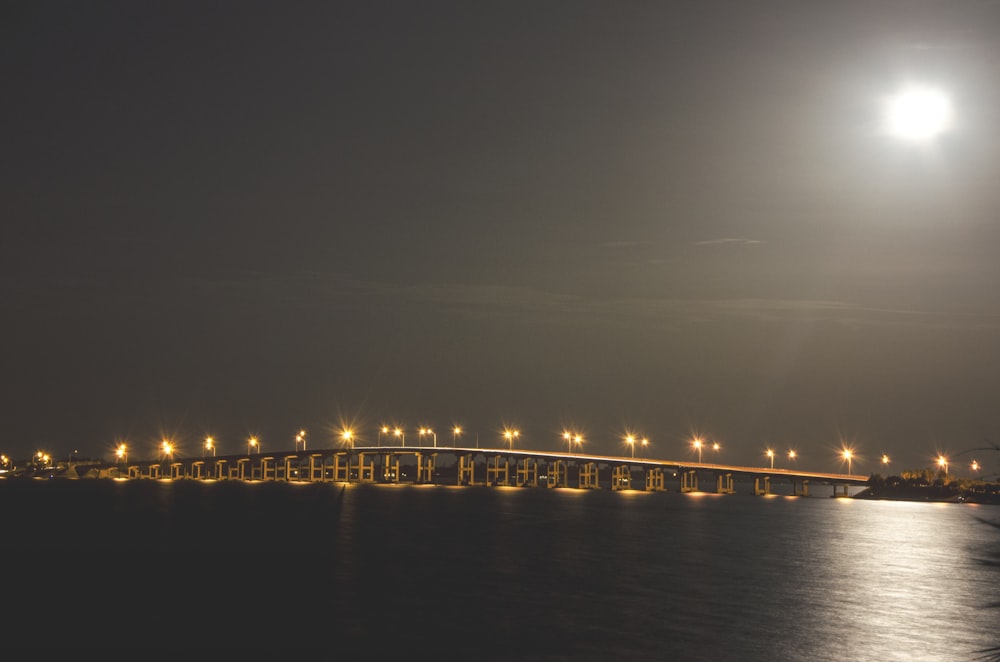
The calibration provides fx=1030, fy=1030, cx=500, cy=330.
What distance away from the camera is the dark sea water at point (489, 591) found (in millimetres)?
41281

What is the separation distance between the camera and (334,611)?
159 feet

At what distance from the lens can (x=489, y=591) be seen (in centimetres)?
5631

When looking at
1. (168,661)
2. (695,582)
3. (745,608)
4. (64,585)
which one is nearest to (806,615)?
(745,608)

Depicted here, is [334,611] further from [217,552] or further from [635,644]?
[217,552]

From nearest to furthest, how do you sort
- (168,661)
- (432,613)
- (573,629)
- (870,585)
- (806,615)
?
1. (168,661)
2. (573,629)
3. (432,613)
4. (806,615)
5. (870,585)

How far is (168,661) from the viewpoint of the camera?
3581 centimetres

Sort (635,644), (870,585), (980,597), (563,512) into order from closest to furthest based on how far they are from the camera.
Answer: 1. (635,644)
2. (980,597)
3. (870,585)
4. (563,512)

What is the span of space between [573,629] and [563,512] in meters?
99.0

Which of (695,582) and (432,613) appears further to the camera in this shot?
(695,582)

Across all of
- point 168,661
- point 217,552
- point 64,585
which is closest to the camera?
point 168,661

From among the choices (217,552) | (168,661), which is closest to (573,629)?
(168,661)

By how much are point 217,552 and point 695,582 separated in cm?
3548

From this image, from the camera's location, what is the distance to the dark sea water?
41281 millimetres

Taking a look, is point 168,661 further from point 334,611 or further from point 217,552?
point 217,552
